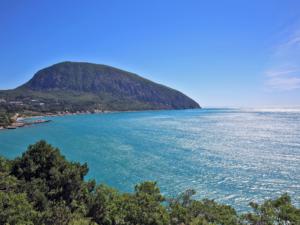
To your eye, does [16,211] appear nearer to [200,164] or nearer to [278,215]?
[278,215]

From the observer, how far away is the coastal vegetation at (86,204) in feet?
66.6

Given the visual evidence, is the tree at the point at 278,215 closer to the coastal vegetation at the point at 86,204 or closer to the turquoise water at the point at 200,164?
the coastal vegetation at the point at 86,204

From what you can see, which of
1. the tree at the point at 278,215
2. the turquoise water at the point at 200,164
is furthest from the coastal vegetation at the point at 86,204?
the turquoise water at the point at 200,164

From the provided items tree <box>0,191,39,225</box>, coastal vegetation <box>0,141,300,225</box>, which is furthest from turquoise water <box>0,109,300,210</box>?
tree <box>0,191,39,225</box>

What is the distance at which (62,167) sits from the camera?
3303 centimetres

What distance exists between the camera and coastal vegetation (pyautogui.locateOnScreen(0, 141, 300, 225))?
20.3 metres

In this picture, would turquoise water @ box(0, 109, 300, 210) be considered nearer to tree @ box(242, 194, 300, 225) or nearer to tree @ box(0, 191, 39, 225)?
tree @ box(242, 194, 300, 225)

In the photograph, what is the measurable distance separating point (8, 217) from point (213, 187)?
32.7 m

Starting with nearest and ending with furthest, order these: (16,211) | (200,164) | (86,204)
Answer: (16,211) → (86,204) → (200,164)

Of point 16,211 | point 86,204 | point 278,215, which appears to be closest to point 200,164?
point 86,204

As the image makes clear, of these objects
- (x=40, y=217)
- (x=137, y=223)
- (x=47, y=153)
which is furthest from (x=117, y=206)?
(x=47, y=153)

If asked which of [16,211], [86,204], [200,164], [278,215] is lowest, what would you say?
[200,164]

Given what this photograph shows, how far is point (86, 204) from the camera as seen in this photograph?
2695 centimetres

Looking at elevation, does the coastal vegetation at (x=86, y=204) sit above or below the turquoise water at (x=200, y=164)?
above
